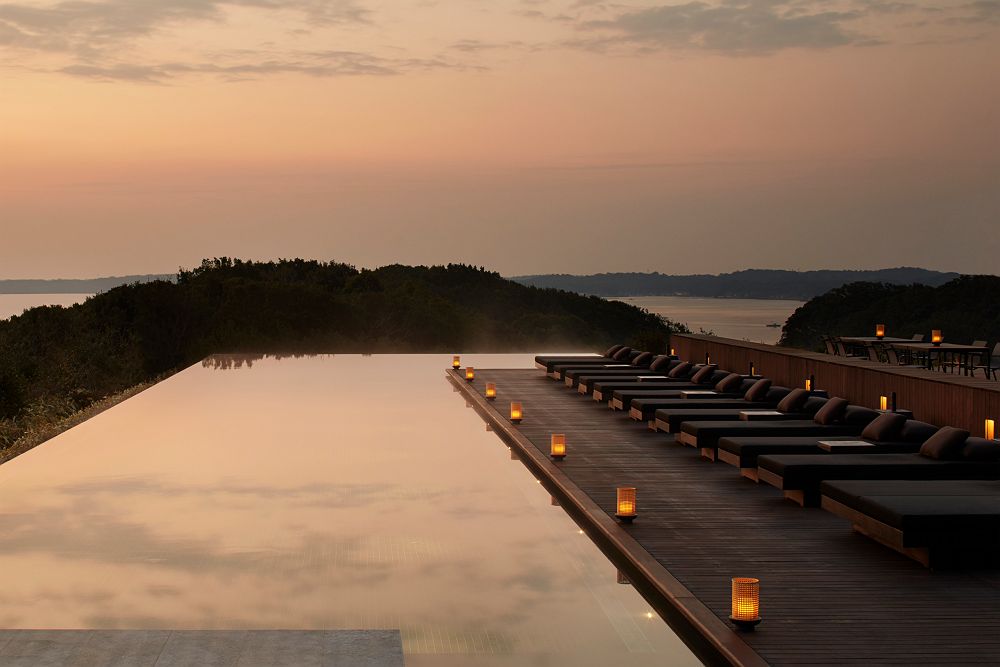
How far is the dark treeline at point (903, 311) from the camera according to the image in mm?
19938

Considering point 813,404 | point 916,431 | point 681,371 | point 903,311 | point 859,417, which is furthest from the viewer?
point 903,311

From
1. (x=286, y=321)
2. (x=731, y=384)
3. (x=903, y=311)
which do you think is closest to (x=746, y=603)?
(x=731, y=384)

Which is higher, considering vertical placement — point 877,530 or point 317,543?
point 877,530

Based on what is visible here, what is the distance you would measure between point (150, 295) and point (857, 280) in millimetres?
18234

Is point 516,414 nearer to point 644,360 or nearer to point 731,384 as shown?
point 731,384

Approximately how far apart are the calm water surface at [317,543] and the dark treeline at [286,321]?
1117 cm

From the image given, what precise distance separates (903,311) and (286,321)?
627 inches

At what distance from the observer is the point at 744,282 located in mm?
31266

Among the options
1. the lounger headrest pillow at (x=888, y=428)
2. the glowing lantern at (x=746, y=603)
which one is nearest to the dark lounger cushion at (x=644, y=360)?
the lounger headrest pillow at (x=888, y=428)

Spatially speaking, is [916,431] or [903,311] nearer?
[916,431]

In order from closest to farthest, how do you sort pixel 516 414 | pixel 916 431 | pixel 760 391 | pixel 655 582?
pixel 655 582 < pixel 916 431 < pixel 760 391 < pixel 516 414

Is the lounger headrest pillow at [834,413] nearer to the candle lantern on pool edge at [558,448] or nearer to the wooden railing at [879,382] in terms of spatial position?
the wooden railing at [879,382]

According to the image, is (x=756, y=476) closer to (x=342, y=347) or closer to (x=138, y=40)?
(x=138, y=40)

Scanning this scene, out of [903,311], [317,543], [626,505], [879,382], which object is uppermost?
[903,311]
